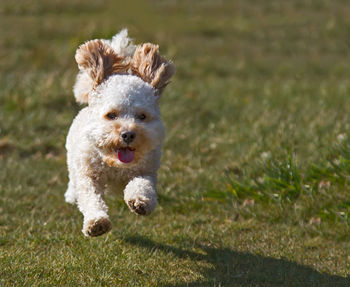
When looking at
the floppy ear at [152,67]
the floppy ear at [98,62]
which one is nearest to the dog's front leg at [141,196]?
the floppy ear at [152,67]

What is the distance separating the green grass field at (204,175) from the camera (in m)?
4.88

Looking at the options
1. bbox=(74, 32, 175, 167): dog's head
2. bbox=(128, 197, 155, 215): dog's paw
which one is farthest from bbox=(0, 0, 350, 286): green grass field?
bbox=(74, 32, 175, 167): dog's head

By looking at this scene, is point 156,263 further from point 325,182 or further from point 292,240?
point 325,182

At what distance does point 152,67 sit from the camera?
4719 mm

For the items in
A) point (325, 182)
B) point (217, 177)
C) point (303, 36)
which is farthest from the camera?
point (303, 36)

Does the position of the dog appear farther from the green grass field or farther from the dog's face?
the green grass field

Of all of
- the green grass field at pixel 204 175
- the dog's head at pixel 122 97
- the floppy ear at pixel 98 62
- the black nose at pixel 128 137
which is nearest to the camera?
the black nose at pixel 128 137

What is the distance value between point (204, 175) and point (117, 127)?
312 centimetres

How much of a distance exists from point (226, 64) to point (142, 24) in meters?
4.54

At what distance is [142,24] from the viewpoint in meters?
16.5

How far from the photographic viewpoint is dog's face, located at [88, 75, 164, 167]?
416 cm

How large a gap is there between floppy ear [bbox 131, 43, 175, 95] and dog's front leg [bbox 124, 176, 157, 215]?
75 centimetres

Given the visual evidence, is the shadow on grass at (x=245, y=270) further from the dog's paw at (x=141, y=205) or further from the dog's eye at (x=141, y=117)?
the dog's eye at (x=141, y=117)

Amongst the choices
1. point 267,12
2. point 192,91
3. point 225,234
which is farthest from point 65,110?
point 267,12
